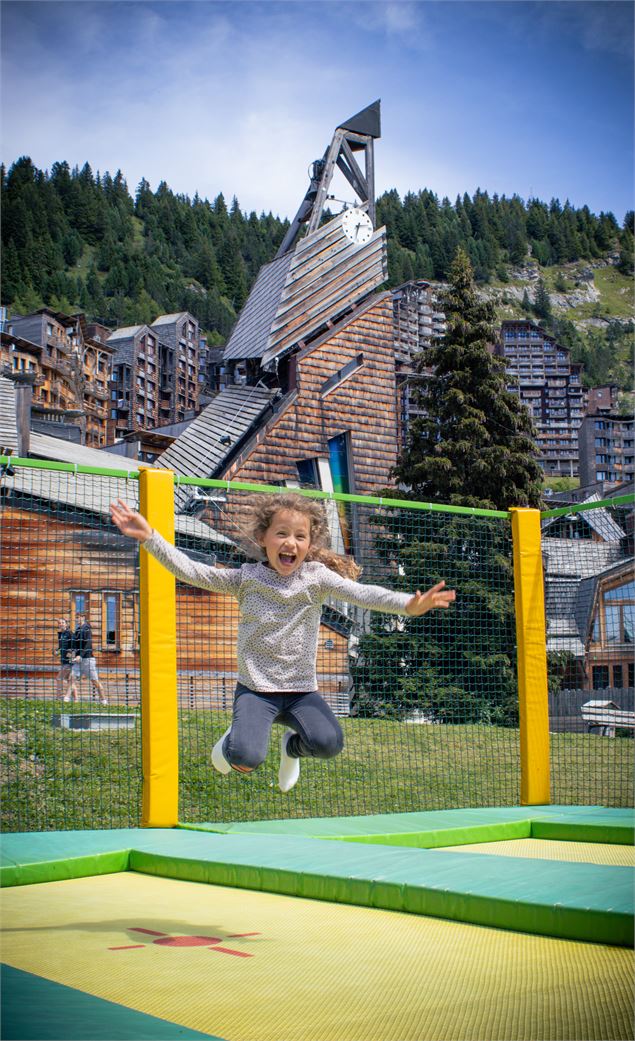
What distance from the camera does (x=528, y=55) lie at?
3.51 meters

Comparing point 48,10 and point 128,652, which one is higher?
point 48,10

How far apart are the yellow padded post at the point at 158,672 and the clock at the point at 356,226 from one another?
24423mm

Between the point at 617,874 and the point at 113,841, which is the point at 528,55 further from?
the point at 113,841

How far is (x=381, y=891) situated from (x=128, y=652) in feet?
9.31

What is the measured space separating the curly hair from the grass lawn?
2.29 metres

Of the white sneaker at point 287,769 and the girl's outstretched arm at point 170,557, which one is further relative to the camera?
the white sneaker at point 287,769

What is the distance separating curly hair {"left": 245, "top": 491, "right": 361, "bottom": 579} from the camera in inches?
149

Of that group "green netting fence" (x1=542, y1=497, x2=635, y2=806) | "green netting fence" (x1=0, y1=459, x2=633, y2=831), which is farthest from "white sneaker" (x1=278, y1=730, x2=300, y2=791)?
"green netting fence" (x1=542, y1=497, x2=635, y2=806)

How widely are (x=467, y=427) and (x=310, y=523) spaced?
55.7 feet

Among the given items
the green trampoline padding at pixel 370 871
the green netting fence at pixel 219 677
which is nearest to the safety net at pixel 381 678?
the green netting fence at pixel 219 677

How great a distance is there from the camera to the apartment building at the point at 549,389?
396ft

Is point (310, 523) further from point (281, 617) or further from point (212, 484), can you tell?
point (212, 484)

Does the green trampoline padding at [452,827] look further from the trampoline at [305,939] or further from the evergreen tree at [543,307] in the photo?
the evergreen tree at [543,307]

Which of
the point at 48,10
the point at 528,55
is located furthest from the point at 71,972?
the point at 528,55
